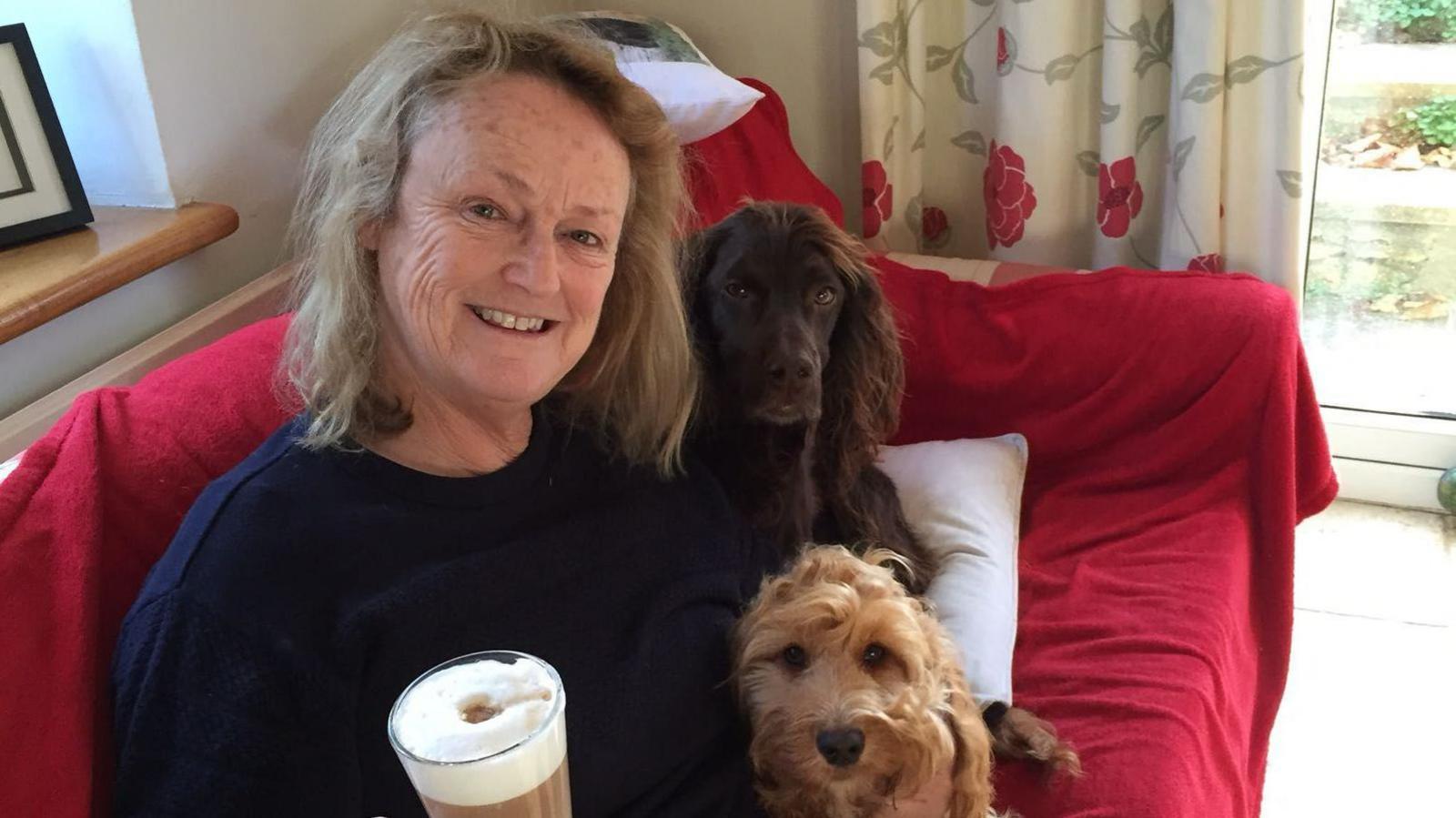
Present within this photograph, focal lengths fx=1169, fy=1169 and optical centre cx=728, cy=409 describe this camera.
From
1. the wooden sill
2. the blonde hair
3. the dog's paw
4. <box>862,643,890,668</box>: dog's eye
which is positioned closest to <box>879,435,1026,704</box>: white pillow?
the dog's paw

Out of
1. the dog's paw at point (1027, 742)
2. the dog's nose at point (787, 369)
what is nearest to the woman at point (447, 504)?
the dog's nose at point (787, 369)

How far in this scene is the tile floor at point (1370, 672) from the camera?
2127mm

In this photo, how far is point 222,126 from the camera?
180 centimetres

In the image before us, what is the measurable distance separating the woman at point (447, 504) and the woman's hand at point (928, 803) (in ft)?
0.52

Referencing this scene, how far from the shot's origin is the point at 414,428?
3.99 feet

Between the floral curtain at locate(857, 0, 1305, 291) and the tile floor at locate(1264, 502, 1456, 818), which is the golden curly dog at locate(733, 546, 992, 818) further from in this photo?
the floral curtain at locate(857, 0, 1305, 291)

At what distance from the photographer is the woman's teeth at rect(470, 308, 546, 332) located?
1.18m

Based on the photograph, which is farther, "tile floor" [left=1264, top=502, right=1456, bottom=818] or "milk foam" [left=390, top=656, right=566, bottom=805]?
"tile floor" [left=1264, top=502, right=1456, bottom=818]

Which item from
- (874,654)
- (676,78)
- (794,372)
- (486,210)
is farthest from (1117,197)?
(486,210)

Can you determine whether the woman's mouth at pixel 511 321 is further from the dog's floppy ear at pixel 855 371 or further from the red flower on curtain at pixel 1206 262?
the red flower on curtain at pixel 1206 262

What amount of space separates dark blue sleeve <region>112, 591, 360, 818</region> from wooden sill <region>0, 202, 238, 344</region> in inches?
23.4

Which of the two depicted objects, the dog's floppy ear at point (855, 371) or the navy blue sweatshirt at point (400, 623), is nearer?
the navy blue sweatshirt at point (400, 623)

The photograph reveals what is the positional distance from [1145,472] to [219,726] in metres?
1.65

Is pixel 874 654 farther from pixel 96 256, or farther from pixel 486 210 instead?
pixel 96 256
